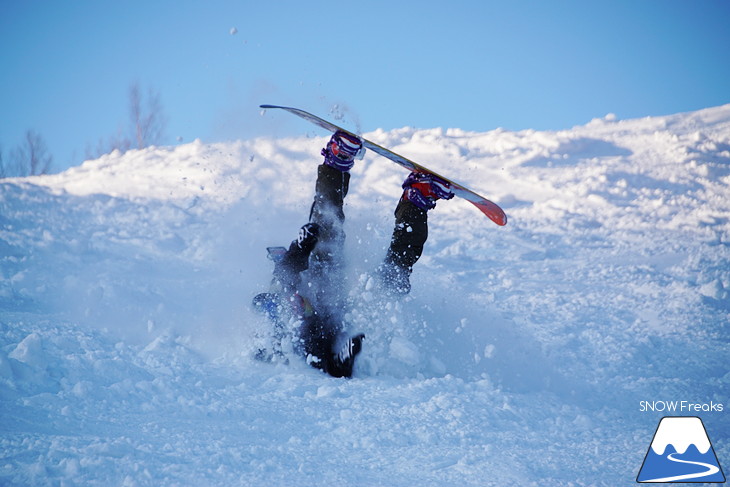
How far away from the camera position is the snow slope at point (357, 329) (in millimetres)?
2387

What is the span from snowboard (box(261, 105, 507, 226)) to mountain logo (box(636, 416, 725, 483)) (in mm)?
2254

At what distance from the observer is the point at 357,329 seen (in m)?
4.09

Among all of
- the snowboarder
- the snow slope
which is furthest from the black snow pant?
the snow slope

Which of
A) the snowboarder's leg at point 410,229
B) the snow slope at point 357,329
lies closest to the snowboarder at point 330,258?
the snowboarder's leg at point 410,229

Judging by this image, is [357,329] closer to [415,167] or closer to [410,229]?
[410,229]

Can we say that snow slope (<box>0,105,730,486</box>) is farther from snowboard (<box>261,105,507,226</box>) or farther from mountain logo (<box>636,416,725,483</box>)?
snowboard (<box>261,105,507,226</box>)

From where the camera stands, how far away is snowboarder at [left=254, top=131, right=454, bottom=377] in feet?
13.2

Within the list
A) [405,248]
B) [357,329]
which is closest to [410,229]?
[405,248]

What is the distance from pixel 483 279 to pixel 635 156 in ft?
29.8

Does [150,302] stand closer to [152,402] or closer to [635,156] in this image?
[152,402]

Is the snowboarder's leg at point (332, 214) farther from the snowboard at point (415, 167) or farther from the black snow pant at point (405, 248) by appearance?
the black snow pant at point (405, 248)

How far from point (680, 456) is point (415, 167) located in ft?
9.49

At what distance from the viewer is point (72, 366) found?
286cm

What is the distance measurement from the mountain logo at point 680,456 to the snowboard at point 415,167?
2254 millimetres
